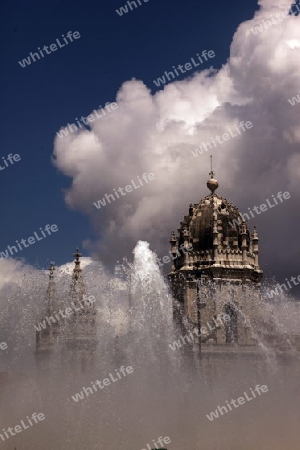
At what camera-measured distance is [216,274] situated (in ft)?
218

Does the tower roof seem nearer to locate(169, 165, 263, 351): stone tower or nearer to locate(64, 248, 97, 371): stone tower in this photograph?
locate(169, 165, 263, 351): stone tower

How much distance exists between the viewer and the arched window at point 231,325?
64.4 metres

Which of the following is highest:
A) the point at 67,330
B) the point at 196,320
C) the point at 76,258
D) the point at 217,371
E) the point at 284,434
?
the point at 76,258

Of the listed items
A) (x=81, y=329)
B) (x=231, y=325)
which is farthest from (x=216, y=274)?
(x=81, y=329)

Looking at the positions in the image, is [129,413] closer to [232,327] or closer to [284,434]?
[284,434]

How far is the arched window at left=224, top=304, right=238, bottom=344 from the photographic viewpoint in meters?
64.4

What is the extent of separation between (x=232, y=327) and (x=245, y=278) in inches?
200

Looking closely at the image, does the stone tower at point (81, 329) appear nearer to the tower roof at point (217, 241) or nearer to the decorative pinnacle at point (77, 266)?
the decorative pinnacle at point (77, 266)

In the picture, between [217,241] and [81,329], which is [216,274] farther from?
[81,329]

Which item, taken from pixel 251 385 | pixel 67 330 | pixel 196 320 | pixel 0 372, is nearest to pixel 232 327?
pixel 196 320

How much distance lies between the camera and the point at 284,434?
158 ft

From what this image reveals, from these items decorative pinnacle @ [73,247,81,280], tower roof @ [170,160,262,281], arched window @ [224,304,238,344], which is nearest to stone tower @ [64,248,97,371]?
decorative pinnacle @ [73,247,81,280]

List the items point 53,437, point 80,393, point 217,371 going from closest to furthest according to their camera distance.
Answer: point 53,437 → point 80,393 → point 217,371

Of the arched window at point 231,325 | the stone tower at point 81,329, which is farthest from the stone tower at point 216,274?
the stone tower at point 81,329
